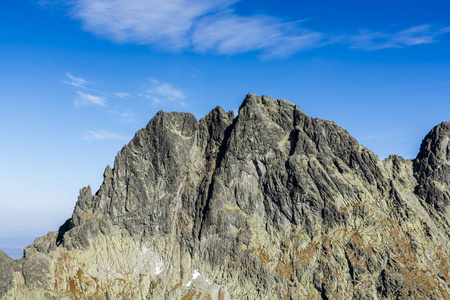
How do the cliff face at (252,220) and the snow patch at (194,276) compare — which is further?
the snow patch at (194,276)

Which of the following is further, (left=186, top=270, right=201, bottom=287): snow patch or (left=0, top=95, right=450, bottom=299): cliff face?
(left=186, top=270, right=201, bottom=287): snow patch

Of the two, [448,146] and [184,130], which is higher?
[184,130]

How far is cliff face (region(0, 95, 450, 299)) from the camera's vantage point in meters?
128

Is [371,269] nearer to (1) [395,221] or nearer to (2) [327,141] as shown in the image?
(1) [395,221]

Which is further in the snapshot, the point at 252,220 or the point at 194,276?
the point at 252,220

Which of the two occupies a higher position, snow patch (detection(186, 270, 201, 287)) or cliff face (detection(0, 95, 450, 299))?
cliff face (detection(0, 95, 450, 299))

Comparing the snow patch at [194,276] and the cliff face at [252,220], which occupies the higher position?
the cliff face at [252,220]

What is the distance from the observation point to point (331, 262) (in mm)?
131125

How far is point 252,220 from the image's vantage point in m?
144

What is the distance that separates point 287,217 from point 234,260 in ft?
86.7

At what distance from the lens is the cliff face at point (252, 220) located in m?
128

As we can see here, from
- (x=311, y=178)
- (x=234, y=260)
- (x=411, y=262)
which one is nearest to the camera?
(x=411, y=262)

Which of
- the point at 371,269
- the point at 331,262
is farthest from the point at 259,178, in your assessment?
the point at 371,269

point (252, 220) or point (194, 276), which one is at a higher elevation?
point (252, 220)
